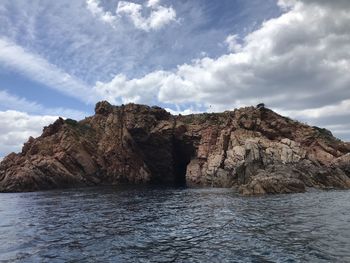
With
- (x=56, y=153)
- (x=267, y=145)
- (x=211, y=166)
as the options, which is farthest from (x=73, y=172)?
(x=267, y=145)

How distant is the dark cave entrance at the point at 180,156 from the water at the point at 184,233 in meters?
65.0

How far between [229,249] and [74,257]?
9995mm

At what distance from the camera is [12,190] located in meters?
92.3

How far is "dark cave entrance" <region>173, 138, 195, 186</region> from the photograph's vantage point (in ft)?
373

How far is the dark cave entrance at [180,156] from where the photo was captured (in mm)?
113688

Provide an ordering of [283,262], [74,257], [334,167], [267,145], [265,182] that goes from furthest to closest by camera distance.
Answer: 1. [267,145]
2. [334,167]
3. [265,182]
4. [74,257]
5. [283,262]

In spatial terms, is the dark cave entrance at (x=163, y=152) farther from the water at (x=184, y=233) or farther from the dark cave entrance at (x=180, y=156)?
the water at (x=184, y=233)

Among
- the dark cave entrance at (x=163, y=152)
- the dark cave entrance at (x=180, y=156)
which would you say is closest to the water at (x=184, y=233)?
the dark cave entrance at (x=163, y=152)

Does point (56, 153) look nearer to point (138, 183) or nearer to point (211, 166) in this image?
point (138, 183)

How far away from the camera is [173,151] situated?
11594 cm

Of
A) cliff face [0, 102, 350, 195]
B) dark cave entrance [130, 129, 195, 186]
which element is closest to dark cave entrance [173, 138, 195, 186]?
dark cave entrance [130, 129, 195, 186]

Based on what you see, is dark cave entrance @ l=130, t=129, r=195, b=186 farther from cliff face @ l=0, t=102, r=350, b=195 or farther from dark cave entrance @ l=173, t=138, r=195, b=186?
cliff face @ l=0, t=102, r=350, b=195

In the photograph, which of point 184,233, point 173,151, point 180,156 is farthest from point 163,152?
point 184,233

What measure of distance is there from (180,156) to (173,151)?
238 inches
